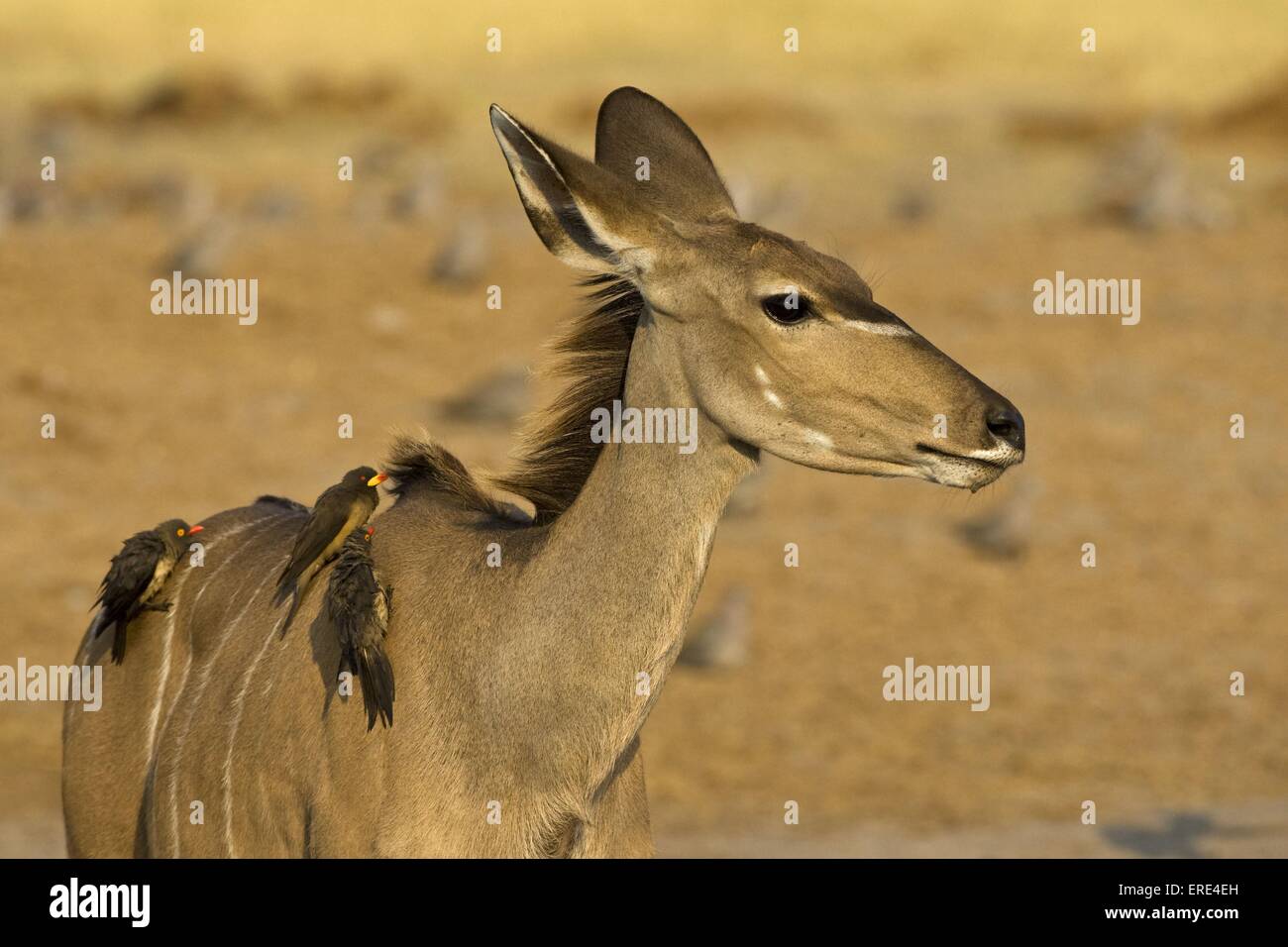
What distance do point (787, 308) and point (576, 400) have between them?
0.89 m

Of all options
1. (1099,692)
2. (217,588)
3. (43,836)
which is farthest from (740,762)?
(217,588)

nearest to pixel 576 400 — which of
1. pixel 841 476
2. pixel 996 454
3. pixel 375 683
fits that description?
pixel 375 683

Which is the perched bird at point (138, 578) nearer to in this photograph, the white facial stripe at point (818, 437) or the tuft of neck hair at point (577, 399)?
the tuft of neck hair at point (577, 399)

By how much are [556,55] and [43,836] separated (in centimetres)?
3724

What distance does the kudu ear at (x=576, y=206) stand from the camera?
240 inches

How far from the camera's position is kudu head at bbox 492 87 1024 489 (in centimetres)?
604

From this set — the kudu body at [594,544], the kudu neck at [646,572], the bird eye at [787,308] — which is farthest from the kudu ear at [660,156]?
the kudu neck at [646,572]

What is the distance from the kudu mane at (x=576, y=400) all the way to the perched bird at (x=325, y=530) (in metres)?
0.50

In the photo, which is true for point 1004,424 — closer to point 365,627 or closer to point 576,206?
point 576,206

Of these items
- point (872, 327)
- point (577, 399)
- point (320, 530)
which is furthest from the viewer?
point (320, 530)

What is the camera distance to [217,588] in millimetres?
7629

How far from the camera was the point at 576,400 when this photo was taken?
6.70 m

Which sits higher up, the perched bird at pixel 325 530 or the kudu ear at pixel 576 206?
the kudu ear at pixel 576 206

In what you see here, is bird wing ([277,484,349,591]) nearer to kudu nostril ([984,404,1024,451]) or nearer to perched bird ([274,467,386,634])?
perched bird ([274,467,386,634])
